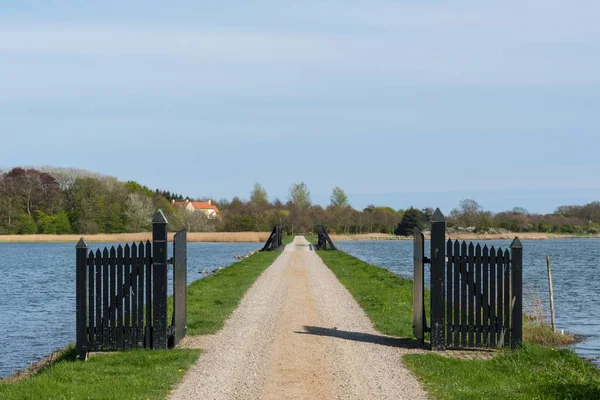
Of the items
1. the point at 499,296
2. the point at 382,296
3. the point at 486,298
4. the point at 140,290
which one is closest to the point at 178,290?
the point at 140,290

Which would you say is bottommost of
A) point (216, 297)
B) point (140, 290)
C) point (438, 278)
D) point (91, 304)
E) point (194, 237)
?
point (216, 297)

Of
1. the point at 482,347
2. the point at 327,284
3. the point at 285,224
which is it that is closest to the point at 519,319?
the point at 482,347

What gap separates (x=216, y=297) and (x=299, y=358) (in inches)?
411

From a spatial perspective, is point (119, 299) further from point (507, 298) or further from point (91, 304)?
point (507, 298)

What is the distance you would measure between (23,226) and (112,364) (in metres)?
91.9

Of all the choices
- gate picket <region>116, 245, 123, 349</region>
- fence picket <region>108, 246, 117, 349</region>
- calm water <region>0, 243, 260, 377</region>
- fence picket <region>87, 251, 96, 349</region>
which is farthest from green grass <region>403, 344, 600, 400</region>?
calm water <region>0, 243, 260, 377</region>

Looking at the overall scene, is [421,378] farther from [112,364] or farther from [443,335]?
[112,364]

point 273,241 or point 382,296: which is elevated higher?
point 273,241

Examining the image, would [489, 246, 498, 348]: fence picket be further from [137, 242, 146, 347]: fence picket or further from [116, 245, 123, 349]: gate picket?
[116, 245, 123, 349]: gate picket

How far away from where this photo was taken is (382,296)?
2292 centimetres

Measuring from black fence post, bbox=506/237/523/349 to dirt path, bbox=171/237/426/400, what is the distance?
1.86 m

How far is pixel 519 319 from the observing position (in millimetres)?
13898

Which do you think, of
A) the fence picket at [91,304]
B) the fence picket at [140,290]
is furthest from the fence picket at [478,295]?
the fence picket at [91,304]

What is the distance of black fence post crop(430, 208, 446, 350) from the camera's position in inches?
543
